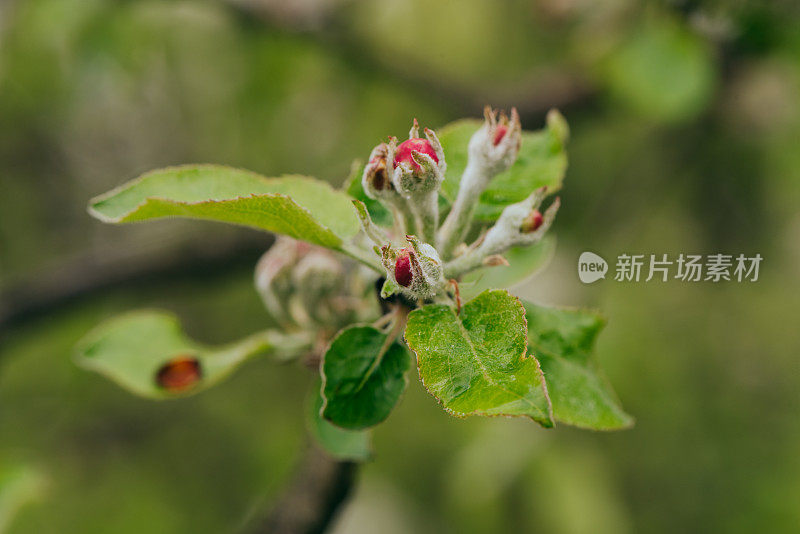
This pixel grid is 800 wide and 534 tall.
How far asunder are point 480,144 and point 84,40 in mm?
1477

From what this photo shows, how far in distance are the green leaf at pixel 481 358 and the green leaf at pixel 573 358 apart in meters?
0.11

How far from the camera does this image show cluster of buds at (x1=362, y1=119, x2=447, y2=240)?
1.51ft

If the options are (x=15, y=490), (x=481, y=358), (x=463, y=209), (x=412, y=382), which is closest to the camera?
(x=481, y=358)

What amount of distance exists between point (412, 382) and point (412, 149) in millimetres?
1678

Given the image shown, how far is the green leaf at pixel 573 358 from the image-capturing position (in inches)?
21.0

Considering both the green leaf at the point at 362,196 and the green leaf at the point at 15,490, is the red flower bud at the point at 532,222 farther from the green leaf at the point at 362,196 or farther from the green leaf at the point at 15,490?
the green leaf at the point at 15,490

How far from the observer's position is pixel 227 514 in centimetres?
203

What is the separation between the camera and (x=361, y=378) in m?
0.52

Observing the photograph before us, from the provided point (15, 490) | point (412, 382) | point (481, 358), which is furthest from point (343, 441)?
point (412, 382)

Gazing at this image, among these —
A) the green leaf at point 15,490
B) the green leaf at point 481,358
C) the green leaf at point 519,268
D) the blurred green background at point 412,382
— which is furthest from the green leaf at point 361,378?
the blurred green background at point 412,382

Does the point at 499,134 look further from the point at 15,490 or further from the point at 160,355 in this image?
the point at 15,490

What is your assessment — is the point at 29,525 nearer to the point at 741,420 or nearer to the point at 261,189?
the point at 261,189

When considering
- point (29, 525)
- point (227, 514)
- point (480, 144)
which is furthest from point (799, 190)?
point (29, 525)

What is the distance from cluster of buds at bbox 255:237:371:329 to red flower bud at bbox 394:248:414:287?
18 centimetres
